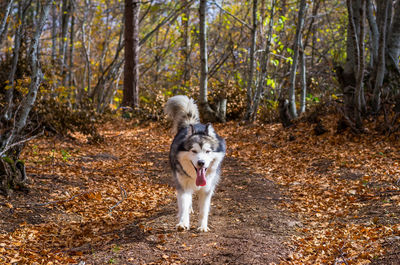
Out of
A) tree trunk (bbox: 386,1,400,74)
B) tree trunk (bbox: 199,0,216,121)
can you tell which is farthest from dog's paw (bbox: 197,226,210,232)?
tree trunk (bbox: 199,0,216,121)

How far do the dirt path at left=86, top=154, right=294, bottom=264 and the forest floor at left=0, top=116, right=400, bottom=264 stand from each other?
1cm

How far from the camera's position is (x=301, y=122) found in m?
11.3

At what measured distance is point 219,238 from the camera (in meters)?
4.64

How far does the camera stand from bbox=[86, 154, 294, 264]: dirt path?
4.02 m

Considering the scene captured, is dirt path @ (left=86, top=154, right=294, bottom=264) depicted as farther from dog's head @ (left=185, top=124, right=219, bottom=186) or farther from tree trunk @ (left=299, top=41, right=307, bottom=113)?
tree trunk @ (left=299, top=41, right=307, bottom=113)

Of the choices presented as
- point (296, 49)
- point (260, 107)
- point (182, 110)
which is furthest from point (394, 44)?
point (182, 110)

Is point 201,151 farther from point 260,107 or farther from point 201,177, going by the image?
point 260,107

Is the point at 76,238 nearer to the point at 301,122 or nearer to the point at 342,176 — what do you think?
the point at 342,176

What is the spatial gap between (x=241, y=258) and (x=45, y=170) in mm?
4514

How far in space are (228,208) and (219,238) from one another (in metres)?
1.39

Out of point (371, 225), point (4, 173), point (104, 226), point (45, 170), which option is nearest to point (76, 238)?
point (104, 226)

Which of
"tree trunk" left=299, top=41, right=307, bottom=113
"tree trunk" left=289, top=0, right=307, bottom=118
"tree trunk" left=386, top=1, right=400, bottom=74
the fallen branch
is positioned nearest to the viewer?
the fallen branch

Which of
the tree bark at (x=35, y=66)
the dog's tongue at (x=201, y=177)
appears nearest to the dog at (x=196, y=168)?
the dog's tongue at (x=201, y=177)

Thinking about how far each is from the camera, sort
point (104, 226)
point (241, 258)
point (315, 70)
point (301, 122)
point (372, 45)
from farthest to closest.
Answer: point (315, 70), point (301, 122), point (372, 45), point (104, 226), point (241, 258)
